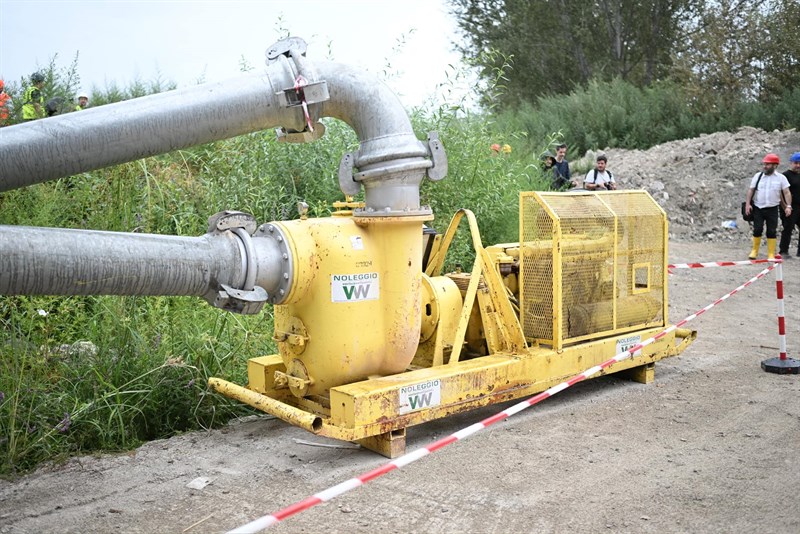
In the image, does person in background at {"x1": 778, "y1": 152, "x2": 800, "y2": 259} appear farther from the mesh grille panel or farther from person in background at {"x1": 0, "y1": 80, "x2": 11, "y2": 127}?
person in background at {"x1": 0, "y1": 80, "x2": 11, "y2": 127}

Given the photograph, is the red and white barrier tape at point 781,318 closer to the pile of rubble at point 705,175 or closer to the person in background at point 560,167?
the person in background at point 560,167

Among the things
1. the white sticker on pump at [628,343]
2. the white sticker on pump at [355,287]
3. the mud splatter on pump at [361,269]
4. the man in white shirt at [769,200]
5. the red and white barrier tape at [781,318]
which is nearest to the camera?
the mud splatter on pump at [361,269]

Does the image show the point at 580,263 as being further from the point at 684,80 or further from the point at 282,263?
the point at 684,80

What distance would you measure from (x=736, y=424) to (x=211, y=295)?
11.3 ft

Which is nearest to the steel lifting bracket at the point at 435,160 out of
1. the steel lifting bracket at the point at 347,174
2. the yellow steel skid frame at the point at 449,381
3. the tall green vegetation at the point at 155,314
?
the steel lifting bracket at the point at 347,174

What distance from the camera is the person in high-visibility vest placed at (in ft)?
26.1

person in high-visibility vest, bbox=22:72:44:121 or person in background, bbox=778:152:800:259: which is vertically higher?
person in high-visibility vest, bbox=22:72:44:121

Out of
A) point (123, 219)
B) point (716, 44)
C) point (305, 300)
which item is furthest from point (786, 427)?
point (716, 44)

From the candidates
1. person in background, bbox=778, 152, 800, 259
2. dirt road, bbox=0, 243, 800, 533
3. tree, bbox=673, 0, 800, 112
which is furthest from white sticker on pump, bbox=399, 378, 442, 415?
tree, bbox=673, 0, 800, 112

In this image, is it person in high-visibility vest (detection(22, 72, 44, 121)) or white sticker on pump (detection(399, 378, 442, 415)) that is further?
person in high-visibility vest (detection(22, 72, 44, 121))

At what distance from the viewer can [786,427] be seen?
5055 millimetres

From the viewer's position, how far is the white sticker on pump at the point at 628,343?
588 cm

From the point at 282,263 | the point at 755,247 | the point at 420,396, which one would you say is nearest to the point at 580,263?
the point at 420,396

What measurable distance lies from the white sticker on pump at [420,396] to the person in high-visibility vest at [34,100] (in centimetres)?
547
